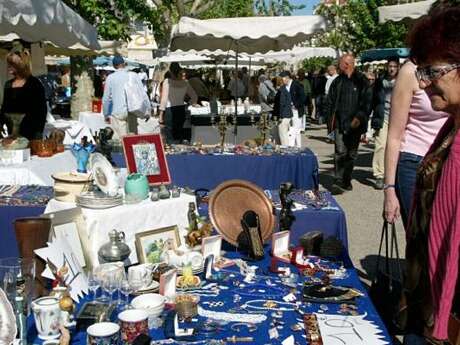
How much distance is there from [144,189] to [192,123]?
23.7 feet

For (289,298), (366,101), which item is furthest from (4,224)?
(366,101)

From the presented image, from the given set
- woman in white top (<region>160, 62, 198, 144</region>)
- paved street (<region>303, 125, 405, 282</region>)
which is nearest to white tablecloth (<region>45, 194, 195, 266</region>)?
paved street (<region>303, 125, 405, 282</region>)

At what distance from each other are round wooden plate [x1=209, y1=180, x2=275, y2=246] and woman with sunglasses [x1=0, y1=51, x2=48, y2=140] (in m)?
2.61

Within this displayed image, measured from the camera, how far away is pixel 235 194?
2986 mm

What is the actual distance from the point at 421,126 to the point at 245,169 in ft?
11.8

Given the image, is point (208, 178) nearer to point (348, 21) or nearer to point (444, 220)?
point (444, 220)

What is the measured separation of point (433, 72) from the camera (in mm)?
1643

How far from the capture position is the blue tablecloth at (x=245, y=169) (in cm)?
612

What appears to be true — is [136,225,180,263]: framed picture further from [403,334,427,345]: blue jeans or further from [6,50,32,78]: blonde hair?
[6,50,32,78]: blonde hair

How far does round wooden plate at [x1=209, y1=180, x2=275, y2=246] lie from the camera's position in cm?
291

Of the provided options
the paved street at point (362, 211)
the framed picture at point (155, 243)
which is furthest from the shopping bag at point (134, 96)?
the framed picture at point (155, 243)

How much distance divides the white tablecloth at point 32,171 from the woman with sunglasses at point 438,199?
11.2ft

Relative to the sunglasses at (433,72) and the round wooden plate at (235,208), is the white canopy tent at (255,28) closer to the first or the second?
the round wooden plate at (235,208)

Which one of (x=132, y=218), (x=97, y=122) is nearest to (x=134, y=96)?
(x=97, y=122)
